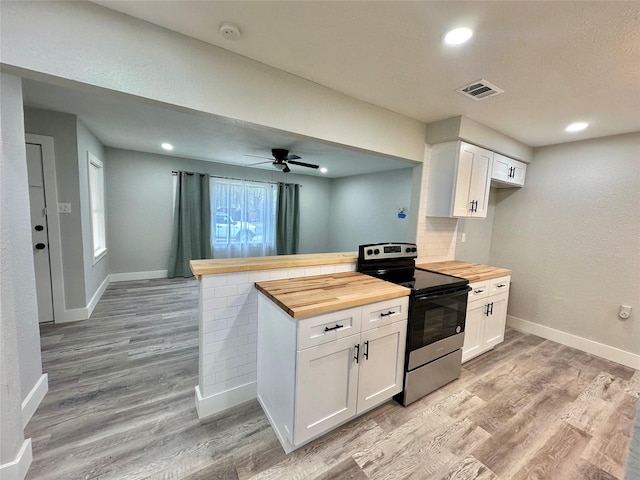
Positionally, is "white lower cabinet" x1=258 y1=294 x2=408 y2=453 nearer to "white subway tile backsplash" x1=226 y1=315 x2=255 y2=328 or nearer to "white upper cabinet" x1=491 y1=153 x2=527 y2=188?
"white subway tile backsplash" x1=226 y1=315 x2=255 y2=328

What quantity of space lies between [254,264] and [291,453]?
122cm

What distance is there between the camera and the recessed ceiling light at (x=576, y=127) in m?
2.54

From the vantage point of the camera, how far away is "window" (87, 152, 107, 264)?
3.83 meters

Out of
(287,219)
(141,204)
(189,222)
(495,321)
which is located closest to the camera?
(495,321)

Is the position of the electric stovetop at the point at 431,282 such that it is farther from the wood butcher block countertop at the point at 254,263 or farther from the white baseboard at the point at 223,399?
the white baseboard at the point at 223,399

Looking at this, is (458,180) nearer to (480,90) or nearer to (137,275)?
(480,90)

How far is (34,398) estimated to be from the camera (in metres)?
1.83

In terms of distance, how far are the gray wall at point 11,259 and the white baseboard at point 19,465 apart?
0.03 m

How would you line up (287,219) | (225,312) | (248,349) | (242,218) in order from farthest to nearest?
(287,219), (242,218), (248,349), (225,312)

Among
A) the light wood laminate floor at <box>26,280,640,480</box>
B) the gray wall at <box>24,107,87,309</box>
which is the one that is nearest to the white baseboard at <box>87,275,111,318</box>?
the gray wall at <box>24,107,87,309</box>

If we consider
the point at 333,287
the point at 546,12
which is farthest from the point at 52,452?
the point at 546,12

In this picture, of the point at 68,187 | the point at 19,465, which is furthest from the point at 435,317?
the point at 68,187

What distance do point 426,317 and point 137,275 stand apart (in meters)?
5.29

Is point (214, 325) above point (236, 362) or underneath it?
above
